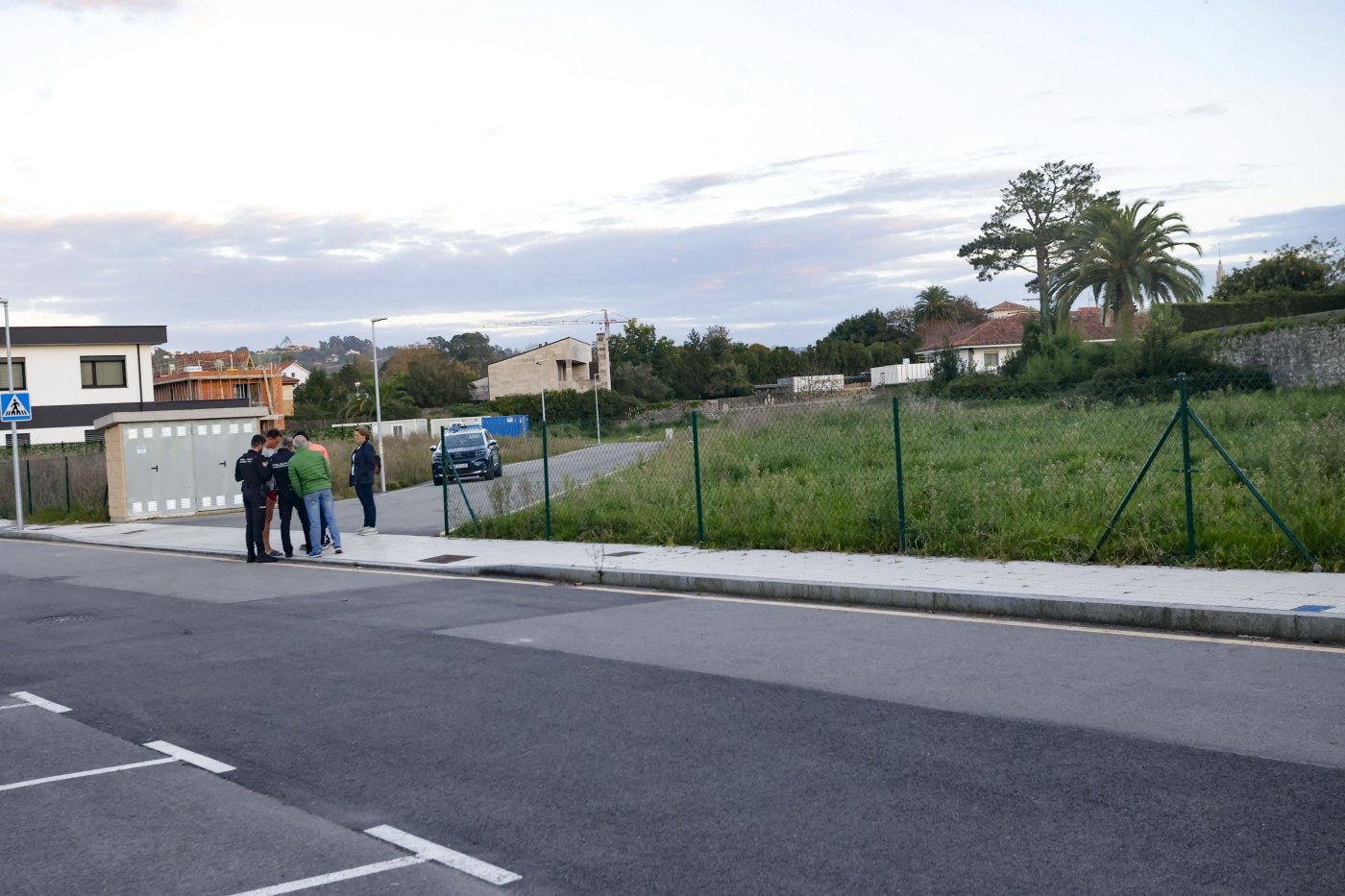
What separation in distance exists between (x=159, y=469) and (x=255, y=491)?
1232cm

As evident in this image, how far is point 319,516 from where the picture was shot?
17469 mm

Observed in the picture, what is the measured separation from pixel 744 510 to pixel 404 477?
82.1 feet

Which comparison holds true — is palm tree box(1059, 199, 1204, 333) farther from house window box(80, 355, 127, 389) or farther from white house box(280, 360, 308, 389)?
white house box(280, 360, 308, 389)

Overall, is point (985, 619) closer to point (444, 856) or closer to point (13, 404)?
point (444, 856)

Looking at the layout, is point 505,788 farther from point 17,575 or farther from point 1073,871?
point 17,575

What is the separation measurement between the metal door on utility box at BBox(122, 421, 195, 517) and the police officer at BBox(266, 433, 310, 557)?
11651 millimetres

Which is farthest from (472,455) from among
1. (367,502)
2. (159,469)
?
(367,502)

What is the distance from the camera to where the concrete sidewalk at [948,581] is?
343 inches

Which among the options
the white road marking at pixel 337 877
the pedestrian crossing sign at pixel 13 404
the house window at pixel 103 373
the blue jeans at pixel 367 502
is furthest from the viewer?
the house window at pixel 103 373

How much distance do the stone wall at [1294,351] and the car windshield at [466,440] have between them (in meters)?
21.6

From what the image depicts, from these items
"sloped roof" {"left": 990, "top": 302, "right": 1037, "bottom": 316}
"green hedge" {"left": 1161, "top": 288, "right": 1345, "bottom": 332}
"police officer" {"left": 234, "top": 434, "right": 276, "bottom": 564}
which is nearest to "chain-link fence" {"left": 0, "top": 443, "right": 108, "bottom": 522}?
"police officer" {"left": 234, "top": 434, "right": 276, "bottom": 564}

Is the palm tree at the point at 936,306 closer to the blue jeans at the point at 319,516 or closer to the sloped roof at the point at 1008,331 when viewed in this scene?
the sloped roof at the point at 1008,331

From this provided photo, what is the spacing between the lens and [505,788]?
5703mm

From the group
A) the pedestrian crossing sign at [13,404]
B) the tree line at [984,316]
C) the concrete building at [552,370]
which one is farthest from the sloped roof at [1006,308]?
the pedestrian crossing sign at [13,404]
